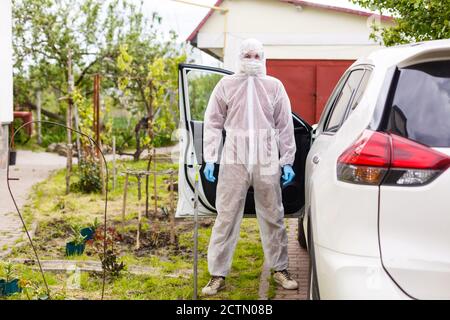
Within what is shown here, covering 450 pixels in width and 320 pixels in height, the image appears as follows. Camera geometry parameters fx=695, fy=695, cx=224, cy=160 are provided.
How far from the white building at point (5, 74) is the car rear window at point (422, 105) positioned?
1016 centimetres

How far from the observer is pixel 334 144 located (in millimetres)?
3338

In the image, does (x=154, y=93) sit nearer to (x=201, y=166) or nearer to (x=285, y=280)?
(x=201, y=166)

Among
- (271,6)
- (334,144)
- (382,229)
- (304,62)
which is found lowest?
(382,229)

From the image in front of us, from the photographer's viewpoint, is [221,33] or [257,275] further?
[221,33]

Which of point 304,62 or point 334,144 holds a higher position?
point 304,62

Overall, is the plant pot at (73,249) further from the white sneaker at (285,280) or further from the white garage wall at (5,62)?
the white garage wall at (5,62)

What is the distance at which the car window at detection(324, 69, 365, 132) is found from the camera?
13.2 feet

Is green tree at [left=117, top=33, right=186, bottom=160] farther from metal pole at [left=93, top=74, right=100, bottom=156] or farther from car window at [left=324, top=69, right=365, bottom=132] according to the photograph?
car window at [left=324, top=69, right=365, bottom=132]

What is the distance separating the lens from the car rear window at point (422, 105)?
284cm

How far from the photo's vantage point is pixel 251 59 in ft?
16.3

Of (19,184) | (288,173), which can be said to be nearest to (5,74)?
(19,184)
